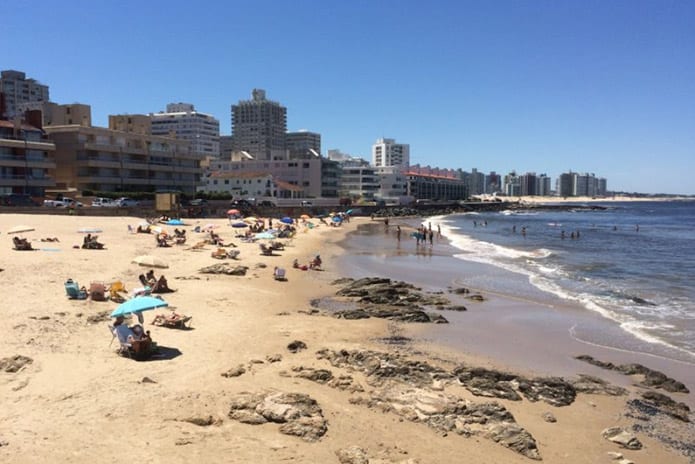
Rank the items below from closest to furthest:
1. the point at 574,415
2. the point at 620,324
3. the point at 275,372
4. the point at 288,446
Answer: the point at 288,446 → the point at 574,415 → the point at 275,372 → the point at 620,324

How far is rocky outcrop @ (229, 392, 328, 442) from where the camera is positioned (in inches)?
341

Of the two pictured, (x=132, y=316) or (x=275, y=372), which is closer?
(x=275, y=372)

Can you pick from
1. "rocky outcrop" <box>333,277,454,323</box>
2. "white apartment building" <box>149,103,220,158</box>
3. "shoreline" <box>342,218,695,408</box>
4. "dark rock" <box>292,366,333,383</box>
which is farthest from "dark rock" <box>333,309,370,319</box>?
"white apartment building" <box>149,103,220,158</box>

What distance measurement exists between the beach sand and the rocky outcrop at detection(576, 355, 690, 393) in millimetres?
952

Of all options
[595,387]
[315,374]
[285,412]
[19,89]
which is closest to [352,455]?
[285,412]

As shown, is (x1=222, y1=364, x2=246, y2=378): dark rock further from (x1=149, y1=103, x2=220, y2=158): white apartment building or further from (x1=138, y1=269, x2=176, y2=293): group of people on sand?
(x1=149, y1=103, x2=220, y2=158): white apartment building

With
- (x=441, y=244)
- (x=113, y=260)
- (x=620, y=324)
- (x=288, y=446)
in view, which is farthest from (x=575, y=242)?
(x=288, y=446)

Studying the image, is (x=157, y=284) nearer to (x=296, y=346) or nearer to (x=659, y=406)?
(x=296, y=346)

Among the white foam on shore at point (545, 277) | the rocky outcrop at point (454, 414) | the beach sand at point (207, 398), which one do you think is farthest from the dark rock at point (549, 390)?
the white foam on shore at point (545, 277)

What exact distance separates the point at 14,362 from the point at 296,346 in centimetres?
593

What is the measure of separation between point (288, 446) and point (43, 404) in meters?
4.13

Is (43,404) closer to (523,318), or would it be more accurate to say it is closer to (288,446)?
(288,446)

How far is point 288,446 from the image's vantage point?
8.12 meters

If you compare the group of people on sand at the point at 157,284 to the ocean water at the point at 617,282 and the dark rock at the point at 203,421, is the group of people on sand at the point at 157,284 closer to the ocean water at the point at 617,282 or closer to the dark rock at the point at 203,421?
the dark rock at the point at 203,421
